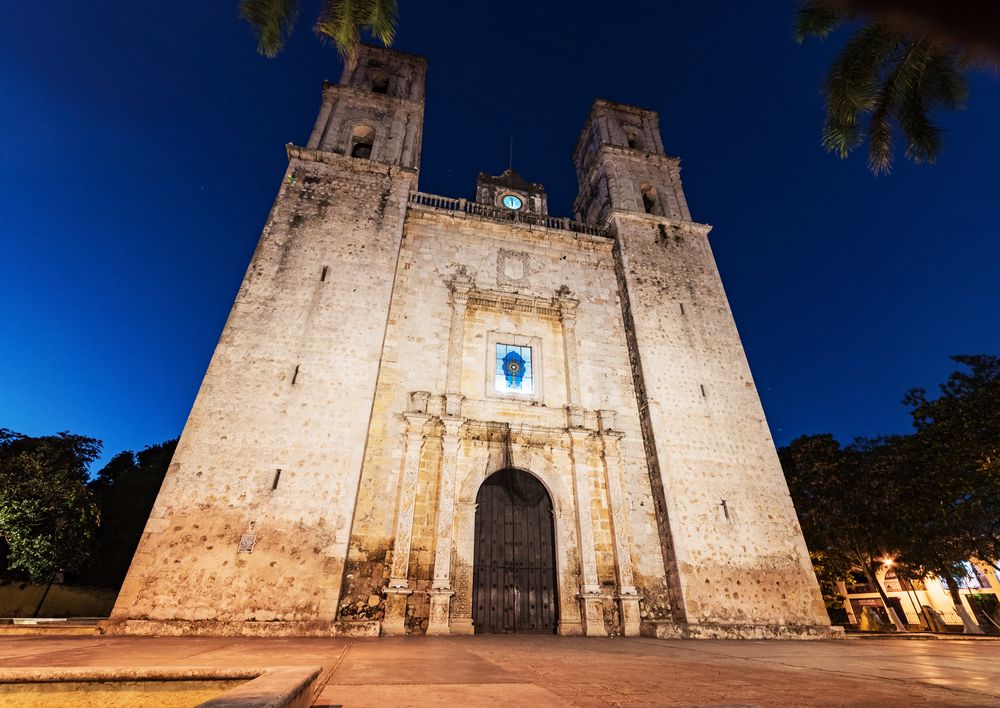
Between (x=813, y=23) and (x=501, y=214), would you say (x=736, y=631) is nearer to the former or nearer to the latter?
(x=813, y=23)

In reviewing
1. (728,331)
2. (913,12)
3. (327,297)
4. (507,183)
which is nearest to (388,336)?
(327,297)

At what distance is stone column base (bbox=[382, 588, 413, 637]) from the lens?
860 cm

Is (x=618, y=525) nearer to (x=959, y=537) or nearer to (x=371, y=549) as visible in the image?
(x=371, y=549)

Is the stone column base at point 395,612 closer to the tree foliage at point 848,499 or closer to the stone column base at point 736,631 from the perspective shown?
the stone column base at point 736,631

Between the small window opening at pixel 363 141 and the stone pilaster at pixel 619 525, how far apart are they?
12539mm

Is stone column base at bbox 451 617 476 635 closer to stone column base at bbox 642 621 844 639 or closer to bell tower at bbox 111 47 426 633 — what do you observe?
bell tower at bbox 111 47 426 633

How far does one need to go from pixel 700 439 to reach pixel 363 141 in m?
15.0

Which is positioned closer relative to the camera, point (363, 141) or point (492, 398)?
point (492, 398)

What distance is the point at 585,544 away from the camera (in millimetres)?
10289

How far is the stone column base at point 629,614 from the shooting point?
9516 millimetres

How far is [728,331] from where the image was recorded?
13961 mm

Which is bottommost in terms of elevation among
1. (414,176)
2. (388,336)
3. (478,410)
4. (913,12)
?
(913,12)

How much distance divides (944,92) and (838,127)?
1341mm

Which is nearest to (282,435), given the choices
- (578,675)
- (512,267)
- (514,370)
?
(514,370)
